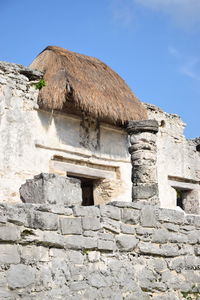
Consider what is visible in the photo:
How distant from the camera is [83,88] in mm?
9992

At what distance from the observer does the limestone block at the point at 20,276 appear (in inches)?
176

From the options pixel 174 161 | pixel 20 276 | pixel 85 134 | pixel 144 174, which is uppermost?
pixel 85 134

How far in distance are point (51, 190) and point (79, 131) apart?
4.77 metres

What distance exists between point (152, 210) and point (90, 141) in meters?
4.52

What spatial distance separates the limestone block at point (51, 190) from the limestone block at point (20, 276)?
1035mm

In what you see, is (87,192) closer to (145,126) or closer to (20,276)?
(145,126)

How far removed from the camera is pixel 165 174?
12.0 metres

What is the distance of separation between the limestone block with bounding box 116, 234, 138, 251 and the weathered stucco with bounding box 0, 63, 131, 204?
3.57 m

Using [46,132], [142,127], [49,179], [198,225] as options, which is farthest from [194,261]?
[46,132]

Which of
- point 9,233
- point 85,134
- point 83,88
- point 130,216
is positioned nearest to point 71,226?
point 9,233

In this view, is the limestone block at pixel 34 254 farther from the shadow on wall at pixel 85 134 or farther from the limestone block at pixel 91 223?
the shadow on wall at pixel 85 134

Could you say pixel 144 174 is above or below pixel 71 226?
above

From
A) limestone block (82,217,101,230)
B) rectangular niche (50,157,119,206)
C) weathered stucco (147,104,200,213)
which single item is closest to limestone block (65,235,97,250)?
limestone block (82,217,101,230)

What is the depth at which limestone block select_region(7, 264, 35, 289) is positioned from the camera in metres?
4.48
